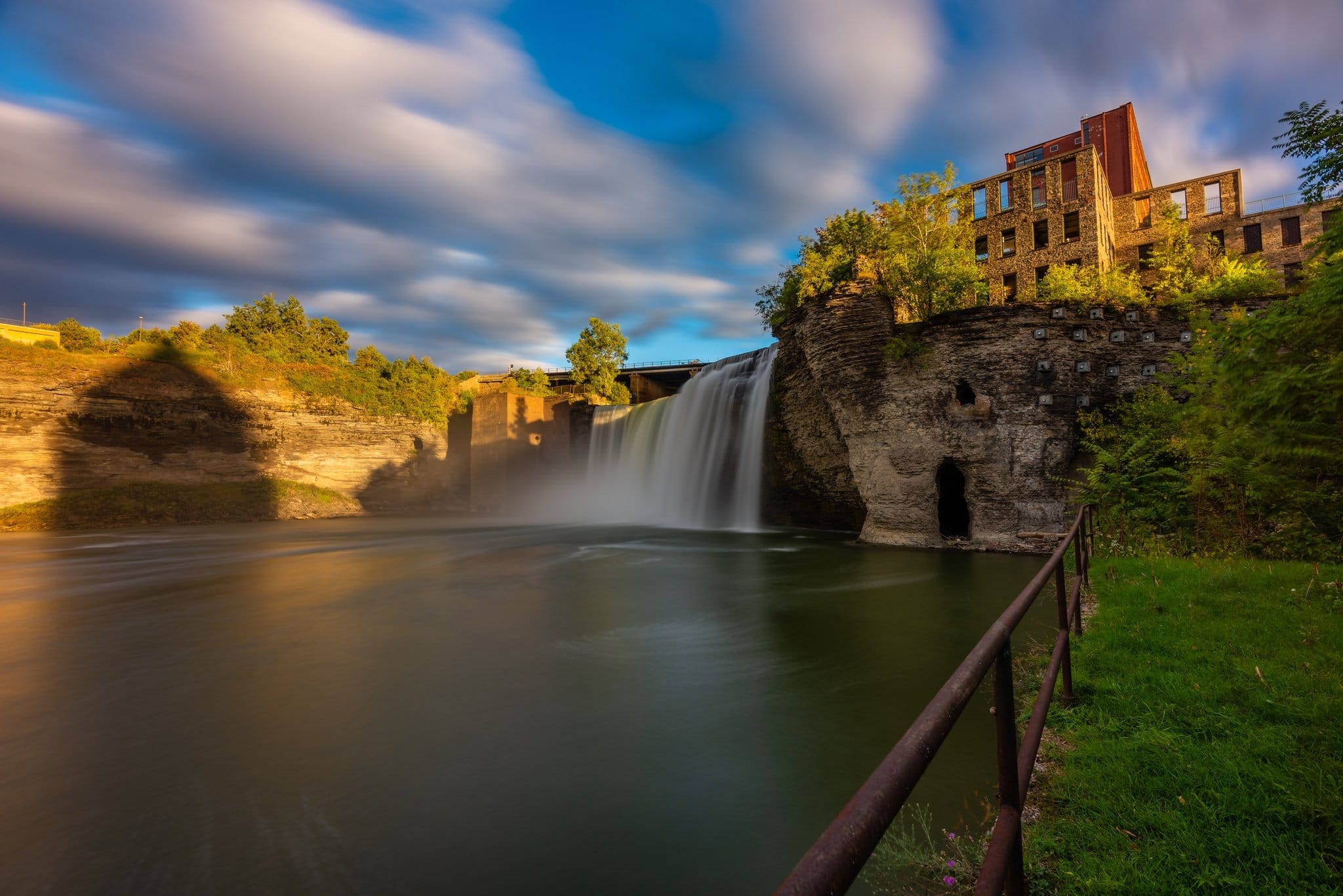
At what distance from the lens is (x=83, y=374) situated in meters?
29.0

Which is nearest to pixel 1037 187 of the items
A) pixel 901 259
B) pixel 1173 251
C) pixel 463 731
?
pixel 1173 251

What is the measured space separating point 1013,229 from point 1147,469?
88.9 feet

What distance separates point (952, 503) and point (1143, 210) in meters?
29.2

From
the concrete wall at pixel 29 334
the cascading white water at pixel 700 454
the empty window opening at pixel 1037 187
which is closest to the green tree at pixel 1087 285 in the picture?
the empty window opening at pixel 1037 187

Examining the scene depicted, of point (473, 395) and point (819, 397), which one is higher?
point (473, 395)

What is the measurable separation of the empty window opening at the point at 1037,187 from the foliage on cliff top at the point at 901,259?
6.24 m

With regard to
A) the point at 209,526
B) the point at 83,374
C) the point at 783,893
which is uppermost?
the point at 83,374

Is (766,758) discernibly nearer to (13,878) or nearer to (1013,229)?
(13,878)

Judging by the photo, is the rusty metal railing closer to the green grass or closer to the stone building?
the green grass

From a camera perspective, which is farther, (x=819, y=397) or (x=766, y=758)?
(x=819, y=397)

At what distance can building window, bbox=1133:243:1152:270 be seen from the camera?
3230 centimetres

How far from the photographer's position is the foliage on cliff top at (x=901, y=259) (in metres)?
18.5

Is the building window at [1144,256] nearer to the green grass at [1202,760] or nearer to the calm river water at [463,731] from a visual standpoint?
the calm river water at [463,731]

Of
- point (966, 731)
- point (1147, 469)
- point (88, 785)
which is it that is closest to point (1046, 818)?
point (966, 731)
